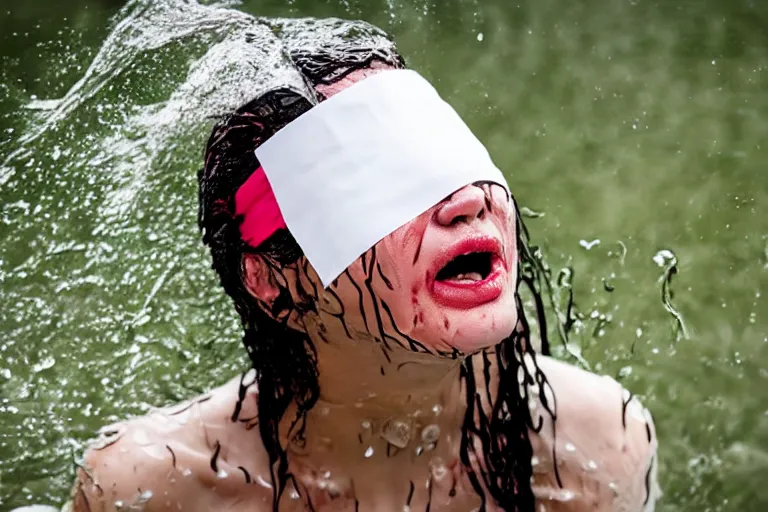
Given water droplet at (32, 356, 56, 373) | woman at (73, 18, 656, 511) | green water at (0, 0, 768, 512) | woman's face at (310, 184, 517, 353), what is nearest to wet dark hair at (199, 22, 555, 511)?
woman at (73, 18, 656, 511)

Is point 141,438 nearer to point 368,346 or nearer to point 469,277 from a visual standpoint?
point 368,346

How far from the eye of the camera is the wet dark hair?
1.01 m

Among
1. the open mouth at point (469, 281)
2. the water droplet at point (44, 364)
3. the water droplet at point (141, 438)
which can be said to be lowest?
the water droplet at point (44, 364)

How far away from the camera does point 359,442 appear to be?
112cm

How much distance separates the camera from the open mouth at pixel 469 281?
0.90 metres

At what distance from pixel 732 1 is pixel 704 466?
1.03 metres

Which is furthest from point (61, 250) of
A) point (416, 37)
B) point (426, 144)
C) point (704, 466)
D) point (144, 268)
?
point (704, 466)

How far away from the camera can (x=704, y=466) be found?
1.79 metres

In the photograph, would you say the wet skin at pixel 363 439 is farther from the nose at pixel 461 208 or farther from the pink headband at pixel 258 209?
the nose at pixel 461 208

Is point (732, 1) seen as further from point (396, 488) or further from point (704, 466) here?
point (396, 488)

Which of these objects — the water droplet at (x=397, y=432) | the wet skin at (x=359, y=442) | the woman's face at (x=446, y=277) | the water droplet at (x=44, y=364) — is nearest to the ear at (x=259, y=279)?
the wet skin at (x=359, y=442)

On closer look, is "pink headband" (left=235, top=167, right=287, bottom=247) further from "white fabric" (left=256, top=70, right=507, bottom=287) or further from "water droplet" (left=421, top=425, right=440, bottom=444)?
"water droplet" (left=421, top=425, right=440, bottom=444)

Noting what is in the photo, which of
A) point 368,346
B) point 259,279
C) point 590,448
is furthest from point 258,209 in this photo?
point 590,448

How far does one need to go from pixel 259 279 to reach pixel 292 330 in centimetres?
8
